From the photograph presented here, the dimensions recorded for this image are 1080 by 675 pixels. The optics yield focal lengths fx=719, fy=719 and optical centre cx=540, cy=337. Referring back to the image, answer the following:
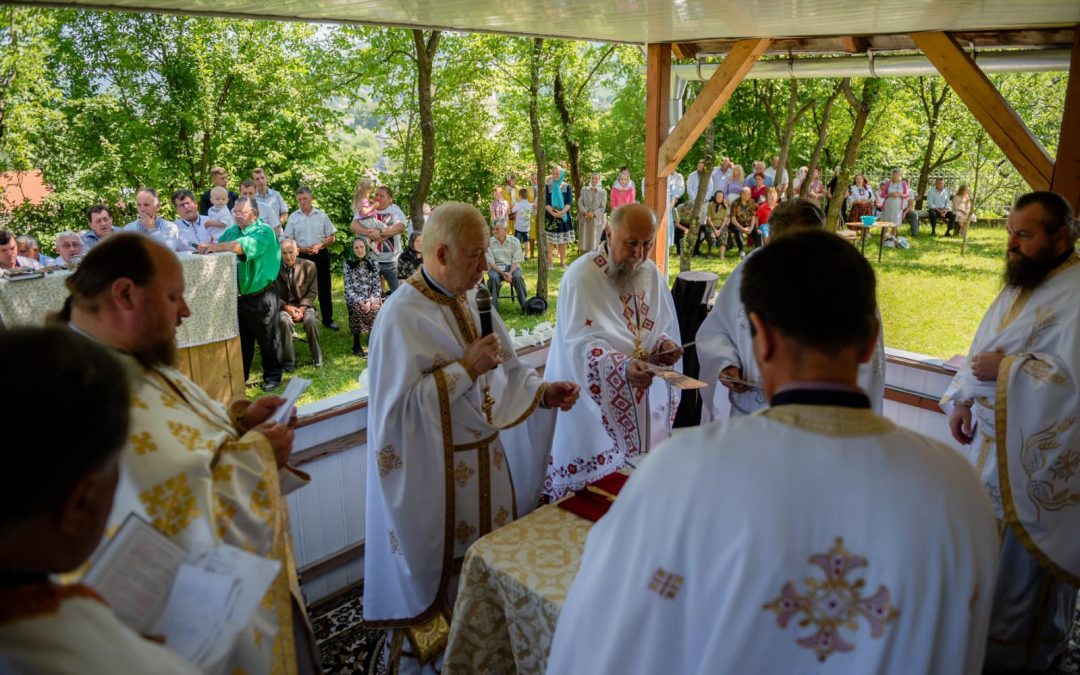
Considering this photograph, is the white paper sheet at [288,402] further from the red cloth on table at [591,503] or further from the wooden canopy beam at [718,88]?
the wooden canopy beam at [718,88]

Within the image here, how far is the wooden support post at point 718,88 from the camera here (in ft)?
20.3

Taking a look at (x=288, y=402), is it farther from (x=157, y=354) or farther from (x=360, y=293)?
(x=360, y=293)

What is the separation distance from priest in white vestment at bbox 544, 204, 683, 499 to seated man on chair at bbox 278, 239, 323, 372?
437cm

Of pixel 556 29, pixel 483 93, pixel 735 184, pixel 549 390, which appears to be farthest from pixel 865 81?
pixel 549 390

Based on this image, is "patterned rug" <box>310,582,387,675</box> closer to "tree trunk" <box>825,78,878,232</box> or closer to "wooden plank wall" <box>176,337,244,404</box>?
"wooden plank wall" <box>176,337,244,404</box>

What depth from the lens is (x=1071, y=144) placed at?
Answer: 4.37 metres

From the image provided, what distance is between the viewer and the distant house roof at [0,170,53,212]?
43.0ft

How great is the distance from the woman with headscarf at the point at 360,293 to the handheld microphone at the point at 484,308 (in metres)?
5.56

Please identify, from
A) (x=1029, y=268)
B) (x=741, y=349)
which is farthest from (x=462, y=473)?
(x=1029, y=268)

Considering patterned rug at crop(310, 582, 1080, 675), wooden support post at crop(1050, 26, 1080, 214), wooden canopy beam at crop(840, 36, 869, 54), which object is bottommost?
patterned rug at crop(310, 582, 1080, 675)

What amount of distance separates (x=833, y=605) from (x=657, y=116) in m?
6.02

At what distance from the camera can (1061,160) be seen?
4410 mm

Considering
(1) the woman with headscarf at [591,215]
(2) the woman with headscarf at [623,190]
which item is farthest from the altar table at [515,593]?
(2) the woman with headscarf at [623,190]

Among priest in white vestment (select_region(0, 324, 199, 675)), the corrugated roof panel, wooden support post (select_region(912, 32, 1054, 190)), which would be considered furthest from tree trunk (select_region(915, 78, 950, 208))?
priest in white vestment (select_region(0, 324, 199, 675))
